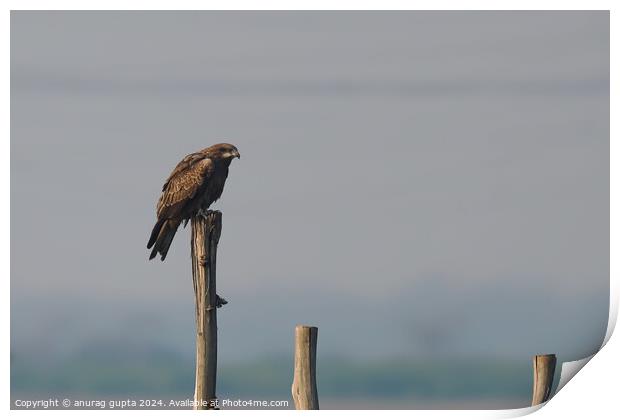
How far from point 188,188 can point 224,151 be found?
0.52m

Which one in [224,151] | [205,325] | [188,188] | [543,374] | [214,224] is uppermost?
[224,151]

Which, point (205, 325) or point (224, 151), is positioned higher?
point (224, 151)

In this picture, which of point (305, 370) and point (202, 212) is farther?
point (202, 212)

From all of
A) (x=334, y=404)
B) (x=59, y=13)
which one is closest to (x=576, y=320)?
(x=334, y=404)

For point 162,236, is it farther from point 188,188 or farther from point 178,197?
point 188,188

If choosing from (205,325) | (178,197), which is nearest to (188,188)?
(178,197)

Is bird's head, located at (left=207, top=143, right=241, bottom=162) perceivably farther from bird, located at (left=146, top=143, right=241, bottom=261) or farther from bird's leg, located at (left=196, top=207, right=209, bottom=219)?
bird's leg, located at (left=196, top=207, right=209, bottom=219)

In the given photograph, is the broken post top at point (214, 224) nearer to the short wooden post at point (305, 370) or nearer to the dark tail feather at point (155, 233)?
the dark tail feather at point (155, 233)

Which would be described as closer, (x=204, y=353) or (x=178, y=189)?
(x=204, y=353)

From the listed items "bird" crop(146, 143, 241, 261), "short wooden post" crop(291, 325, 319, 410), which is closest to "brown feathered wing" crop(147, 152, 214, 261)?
"bird" crop(146, 143, 241, 261)

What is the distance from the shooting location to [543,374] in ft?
28.2

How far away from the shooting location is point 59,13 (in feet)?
28.6

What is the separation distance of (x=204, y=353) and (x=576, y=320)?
3.23 metres
